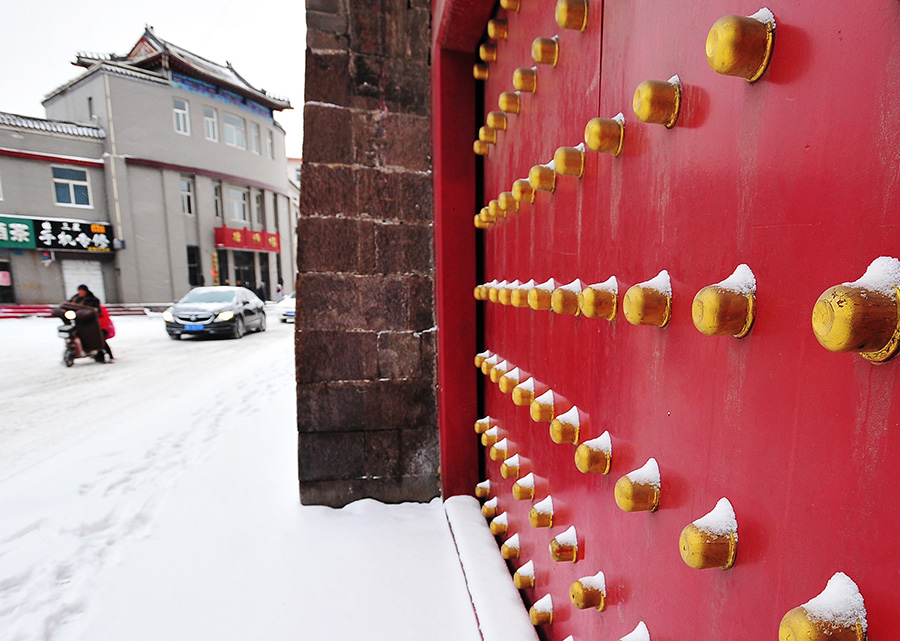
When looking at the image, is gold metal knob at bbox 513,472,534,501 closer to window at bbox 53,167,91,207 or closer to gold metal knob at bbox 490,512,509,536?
gold metal knob at bbox 490,512,509,536

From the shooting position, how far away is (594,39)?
0.80 metres

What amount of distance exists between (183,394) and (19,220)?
16029 mm

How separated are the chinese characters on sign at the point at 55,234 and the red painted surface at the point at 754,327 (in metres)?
19.9

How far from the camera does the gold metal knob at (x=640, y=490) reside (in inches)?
23.3

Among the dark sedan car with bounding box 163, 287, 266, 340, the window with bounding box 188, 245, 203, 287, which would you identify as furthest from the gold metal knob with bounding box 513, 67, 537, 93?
the window with bounding box 188, 245, 203, 287

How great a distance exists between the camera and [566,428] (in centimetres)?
87

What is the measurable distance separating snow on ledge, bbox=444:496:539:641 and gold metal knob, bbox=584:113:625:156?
3.95ft

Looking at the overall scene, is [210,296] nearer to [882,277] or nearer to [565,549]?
[565,549]

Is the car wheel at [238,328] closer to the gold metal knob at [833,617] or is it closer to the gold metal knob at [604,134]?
the gold metal knob at [604,134]

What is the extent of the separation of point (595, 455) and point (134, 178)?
2025 centimetres

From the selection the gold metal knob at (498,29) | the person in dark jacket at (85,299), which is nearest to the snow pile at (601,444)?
the gold metal knob at (498,29)

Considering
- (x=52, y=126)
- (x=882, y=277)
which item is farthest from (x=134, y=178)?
(x=882, y=277)

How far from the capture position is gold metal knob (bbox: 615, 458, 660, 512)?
1.94 ft

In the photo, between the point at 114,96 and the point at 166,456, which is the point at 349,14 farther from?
the point at 114,96
